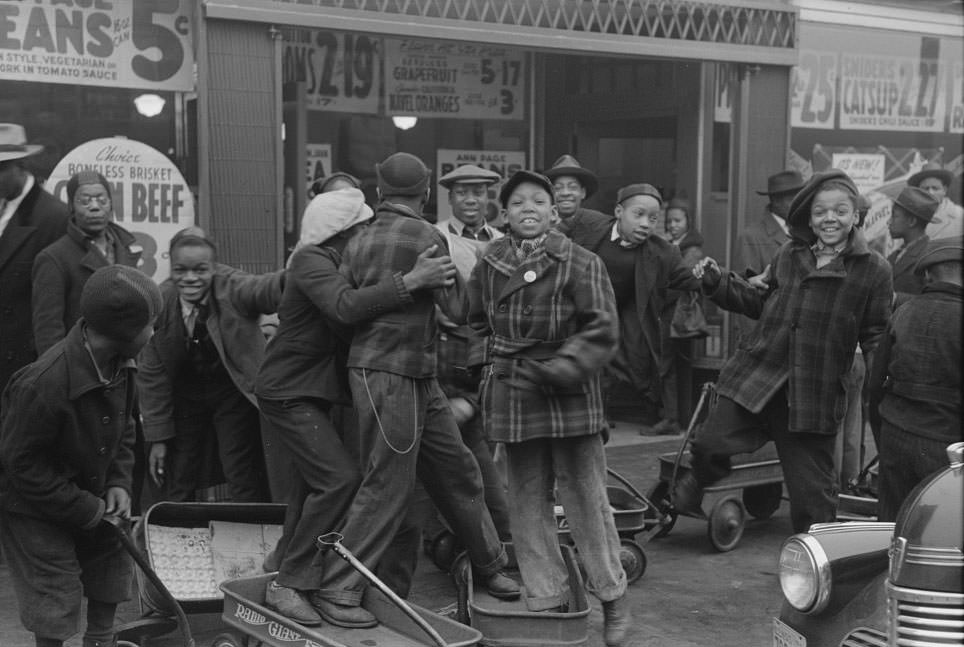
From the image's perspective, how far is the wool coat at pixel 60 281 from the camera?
249 inches

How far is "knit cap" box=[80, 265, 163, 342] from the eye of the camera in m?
4.43

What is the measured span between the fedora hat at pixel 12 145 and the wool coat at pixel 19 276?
0.24 metres

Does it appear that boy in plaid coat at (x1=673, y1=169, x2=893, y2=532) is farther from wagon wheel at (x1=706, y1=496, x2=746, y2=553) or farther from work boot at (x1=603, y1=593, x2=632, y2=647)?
work boot at (x1=603, y1=593, x2=632, y2=647)

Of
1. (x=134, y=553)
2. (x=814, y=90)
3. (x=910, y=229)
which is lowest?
(x=134, y=553)

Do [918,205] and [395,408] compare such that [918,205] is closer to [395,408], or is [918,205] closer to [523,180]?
[523,180]

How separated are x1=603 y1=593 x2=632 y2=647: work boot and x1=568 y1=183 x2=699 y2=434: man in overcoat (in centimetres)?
296

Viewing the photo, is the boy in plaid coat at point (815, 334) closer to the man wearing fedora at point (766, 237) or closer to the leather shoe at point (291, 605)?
the man wearing fedora at point (766, 237)

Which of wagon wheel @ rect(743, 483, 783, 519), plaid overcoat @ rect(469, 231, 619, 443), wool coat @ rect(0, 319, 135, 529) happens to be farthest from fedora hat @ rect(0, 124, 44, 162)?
wagon wheel @ rect(743, 483, 783, 519)

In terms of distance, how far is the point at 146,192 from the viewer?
823cm

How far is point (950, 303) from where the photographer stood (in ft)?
17.5

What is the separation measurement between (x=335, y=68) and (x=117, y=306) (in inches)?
228

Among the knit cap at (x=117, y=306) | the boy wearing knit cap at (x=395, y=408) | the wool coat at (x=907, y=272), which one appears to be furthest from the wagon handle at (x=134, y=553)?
the wool coat at (x=907, y=272)

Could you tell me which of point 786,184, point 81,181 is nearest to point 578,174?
point 786,184

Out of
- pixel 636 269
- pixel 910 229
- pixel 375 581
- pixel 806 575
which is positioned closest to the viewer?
pixel 806 575
